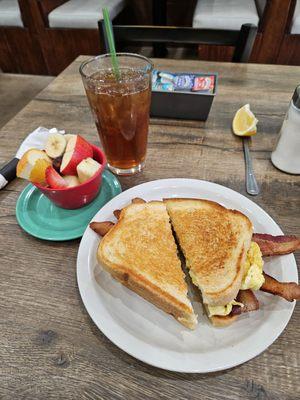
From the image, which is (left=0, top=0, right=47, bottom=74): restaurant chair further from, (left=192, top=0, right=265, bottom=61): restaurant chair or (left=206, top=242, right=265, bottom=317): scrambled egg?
(left=206, top=242, right=265, bottom=317): scrambled egg

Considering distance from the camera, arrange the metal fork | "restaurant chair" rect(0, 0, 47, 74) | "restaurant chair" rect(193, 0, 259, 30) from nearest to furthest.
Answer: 1. the metal fork
2. "restaurant chair" rect(193, 0, 259, 30)
3. "restaurant chair" rect(0, 0, 47, 74)

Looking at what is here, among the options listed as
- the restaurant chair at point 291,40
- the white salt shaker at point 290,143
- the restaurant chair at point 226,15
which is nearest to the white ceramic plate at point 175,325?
the white salt shaker at point 290,143

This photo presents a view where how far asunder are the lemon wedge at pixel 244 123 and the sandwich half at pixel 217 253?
41 cm

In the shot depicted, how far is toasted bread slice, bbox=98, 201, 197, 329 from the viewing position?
23.0 inches

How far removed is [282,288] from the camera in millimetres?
572

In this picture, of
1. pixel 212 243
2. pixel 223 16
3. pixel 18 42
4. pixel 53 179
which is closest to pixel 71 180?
pixel 53 179

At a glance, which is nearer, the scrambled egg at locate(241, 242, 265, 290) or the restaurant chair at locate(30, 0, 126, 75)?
the scrambled egg at locate(241, 242, 265, 290)

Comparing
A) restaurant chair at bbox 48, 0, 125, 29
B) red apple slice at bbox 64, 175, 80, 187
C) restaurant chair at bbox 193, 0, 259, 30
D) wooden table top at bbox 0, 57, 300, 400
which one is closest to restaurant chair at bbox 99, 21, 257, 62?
wooden table top at bbox 0, 57, 300, 400

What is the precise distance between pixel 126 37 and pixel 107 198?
0.96 m

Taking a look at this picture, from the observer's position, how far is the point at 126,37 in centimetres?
137

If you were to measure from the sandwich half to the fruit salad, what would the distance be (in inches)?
9.5

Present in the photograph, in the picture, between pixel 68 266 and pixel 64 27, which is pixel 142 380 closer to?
pixel 68 266

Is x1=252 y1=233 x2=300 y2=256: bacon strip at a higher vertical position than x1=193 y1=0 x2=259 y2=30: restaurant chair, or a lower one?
higher

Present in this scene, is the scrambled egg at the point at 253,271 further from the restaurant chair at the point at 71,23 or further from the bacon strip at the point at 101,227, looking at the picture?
the restaurant chair at the point at 71,23
